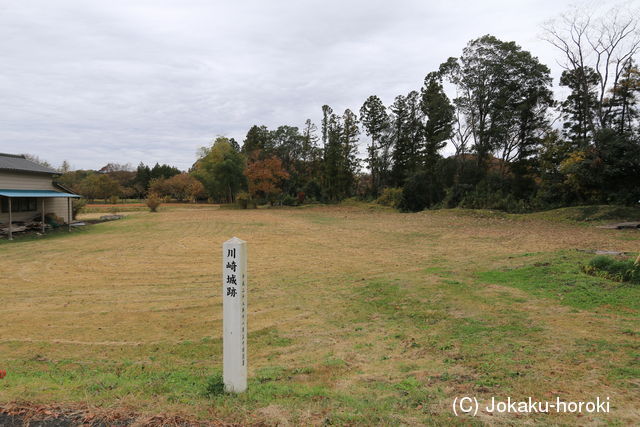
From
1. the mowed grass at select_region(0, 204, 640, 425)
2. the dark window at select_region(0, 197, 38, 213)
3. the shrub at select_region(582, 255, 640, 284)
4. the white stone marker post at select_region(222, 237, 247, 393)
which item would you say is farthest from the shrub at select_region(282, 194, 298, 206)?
the white stone marker post at select_region(222, 237, 247, 393)

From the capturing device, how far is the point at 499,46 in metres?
28.5

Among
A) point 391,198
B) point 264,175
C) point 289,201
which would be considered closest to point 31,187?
point 264,175

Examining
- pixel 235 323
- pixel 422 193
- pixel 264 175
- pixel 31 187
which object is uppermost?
pixel 264 175

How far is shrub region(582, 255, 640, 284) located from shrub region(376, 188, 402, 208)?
86.4 feet

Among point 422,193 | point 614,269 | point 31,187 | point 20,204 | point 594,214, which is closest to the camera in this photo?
point 614,269

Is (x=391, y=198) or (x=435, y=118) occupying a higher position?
(x=435, y=118)

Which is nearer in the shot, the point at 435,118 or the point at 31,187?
the point at 31,187

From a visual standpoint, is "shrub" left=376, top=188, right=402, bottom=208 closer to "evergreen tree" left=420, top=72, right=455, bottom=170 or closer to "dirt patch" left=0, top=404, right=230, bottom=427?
"evergreen tree" left=420, top=72, right=455, bottom=170

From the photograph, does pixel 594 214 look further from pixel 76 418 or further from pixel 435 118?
pixel 76 418

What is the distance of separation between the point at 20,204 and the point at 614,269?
23.6 metres

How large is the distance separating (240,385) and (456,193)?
1149 inches

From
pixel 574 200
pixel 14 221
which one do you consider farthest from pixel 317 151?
pixel 14 221

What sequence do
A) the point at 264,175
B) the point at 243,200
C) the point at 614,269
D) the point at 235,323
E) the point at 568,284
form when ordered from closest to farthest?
the point at 235,323, the point at 568,284, the point at 614,269, the point at 264,175, the point at 243,200

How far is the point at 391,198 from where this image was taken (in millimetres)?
36625
